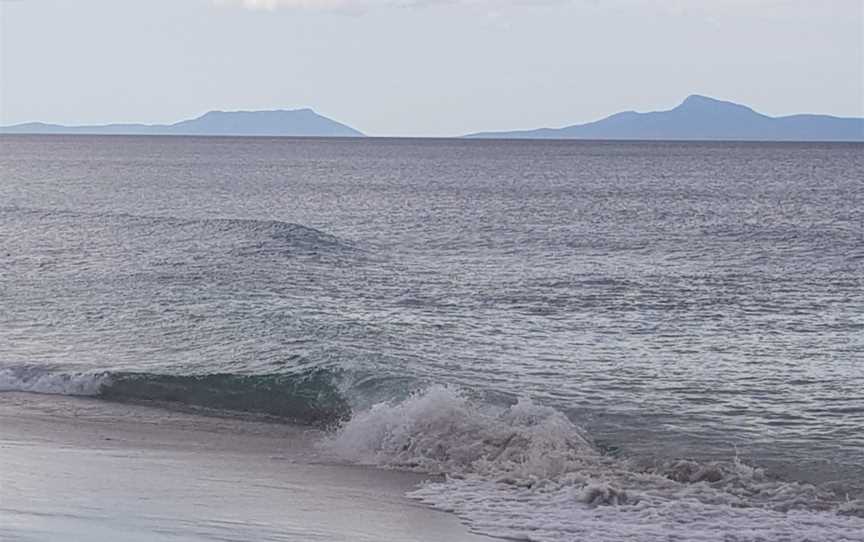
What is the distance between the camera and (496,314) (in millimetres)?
22484

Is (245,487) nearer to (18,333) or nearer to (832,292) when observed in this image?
(18,333)

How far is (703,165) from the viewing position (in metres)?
133

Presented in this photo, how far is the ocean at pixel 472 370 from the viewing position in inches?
440

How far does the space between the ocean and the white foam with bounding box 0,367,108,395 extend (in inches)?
1.6

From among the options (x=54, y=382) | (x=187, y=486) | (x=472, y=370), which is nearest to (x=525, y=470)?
(x=187, y=486)

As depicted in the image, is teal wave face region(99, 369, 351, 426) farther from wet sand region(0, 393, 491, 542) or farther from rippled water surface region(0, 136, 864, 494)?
wet sand region(0, 393, 491, 542)

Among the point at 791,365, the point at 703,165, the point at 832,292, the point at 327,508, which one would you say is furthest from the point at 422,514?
the point at 703,165

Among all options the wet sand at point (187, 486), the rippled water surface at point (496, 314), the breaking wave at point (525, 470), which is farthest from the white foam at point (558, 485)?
the rippled water surface at point (496, 314)

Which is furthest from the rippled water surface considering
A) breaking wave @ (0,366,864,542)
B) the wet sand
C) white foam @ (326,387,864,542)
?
the wet sand

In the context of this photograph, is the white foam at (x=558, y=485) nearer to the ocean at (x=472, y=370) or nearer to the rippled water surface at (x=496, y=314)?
the ocean at (x=472, y=370)

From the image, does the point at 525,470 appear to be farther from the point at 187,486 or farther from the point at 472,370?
the point at 472,370

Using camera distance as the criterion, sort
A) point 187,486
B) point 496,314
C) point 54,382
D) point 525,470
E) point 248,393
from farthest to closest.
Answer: point 496,314 → point 54,382 → point 248,393 → point 525,470 → point 187,486

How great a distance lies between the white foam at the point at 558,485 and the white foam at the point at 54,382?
13.6ft

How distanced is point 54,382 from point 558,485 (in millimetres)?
8124
